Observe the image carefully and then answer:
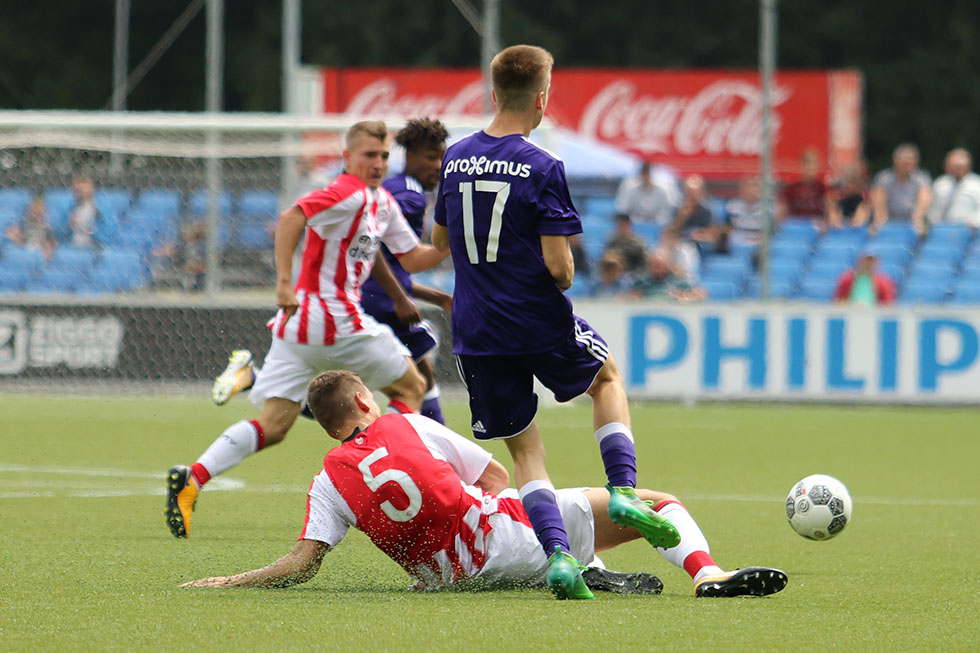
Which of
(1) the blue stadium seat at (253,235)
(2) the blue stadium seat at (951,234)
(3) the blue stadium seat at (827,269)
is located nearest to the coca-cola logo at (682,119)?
(3) the blue stadium seat at (827,269)

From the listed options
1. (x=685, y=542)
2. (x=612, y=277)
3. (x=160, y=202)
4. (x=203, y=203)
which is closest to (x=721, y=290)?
(x=612, y=277)

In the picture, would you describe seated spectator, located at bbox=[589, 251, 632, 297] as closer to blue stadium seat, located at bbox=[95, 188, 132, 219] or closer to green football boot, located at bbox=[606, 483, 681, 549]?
blue stadium seat, located at bbox=[95, 188, 132, 219]

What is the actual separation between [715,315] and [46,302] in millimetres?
6145

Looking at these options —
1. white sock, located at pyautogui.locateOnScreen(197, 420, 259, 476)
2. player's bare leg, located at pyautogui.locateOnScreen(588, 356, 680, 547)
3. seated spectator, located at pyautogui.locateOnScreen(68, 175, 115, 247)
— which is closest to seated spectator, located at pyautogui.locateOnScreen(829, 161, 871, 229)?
seated spectator, located at pyautogui.locateOnScreen(68, 175, 115, 247)

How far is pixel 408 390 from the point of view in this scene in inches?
312

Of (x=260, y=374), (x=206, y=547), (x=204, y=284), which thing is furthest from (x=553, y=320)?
(x=204, y=284)

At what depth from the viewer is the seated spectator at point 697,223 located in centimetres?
1758

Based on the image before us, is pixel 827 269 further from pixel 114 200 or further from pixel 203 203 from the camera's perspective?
pixel 114 200

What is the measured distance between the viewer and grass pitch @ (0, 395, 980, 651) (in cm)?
452

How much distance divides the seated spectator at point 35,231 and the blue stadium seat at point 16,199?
0.08 m

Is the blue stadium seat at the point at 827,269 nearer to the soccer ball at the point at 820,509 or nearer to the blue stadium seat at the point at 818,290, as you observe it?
the blue stadium seat at the point at 818,290

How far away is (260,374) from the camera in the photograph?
770 cm

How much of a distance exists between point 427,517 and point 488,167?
1.20m

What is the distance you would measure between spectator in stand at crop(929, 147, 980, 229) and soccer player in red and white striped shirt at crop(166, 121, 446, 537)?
10794mm
